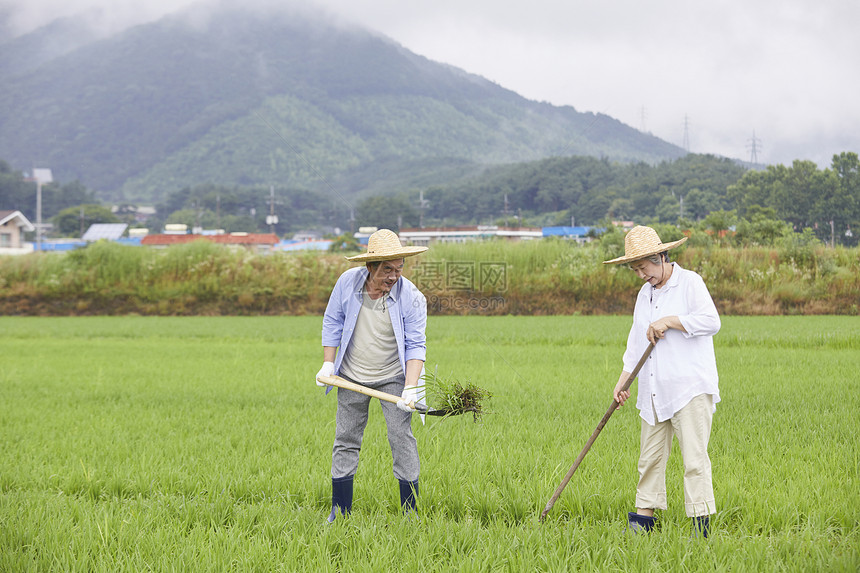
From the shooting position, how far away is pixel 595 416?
6.88 meters

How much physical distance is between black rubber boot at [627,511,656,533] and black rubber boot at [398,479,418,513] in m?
1.29

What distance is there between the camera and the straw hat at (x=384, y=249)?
3.94 m

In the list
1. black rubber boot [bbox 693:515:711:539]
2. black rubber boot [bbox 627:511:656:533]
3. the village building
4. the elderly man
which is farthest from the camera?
the village building

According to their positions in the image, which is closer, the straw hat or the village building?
the straw hat

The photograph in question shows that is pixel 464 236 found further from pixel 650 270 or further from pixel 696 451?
pixel 696 451

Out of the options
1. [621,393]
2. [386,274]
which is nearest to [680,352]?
[621,393]

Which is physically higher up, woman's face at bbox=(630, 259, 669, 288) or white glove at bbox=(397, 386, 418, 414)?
woman's face at bbox=(630, 259, 669, 288)

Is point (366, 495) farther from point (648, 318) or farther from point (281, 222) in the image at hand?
point (281, 222)

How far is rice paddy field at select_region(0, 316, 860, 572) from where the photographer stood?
138 inches

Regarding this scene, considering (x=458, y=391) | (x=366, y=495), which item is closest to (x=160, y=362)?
(x=366, y=495)

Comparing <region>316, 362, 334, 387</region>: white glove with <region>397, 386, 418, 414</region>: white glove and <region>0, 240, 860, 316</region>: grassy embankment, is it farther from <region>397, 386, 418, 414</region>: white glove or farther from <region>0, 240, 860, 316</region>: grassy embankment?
<region>0, 240, 860, 316</region>: grassy embankment

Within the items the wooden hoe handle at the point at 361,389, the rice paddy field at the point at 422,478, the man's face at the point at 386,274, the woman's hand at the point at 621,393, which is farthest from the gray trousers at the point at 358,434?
the woman's hand at the point at 621,393

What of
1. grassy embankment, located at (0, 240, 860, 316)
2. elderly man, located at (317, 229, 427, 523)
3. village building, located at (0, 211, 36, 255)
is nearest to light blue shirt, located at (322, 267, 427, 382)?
elderly man, located at (317, 229, 427, 523)

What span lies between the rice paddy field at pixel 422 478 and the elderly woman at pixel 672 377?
22 cm
